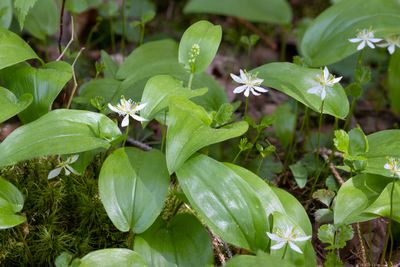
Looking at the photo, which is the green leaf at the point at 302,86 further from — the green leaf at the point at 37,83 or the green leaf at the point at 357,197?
the green leaf at the point at 37,83

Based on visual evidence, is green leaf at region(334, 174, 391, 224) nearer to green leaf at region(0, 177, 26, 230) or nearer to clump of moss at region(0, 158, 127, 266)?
clump of moss at region(0, 158, 127, 266)

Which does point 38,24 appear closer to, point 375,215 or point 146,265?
point 146,265

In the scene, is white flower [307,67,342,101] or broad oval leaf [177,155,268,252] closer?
broad oval leaf [177,155,268,252]

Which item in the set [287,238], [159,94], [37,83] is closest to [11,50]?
[37,83]

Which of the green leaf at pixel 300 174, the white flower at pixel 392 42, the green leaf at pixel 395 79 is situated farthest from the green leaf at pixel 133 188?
the green leaf at pixel 395 79

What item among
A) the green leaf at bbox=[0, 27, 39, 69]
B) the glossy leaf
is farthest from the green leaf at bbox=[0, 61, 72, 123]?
the glossy leaf

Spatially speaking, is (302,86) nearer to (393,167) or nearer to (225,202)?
(393,167)
